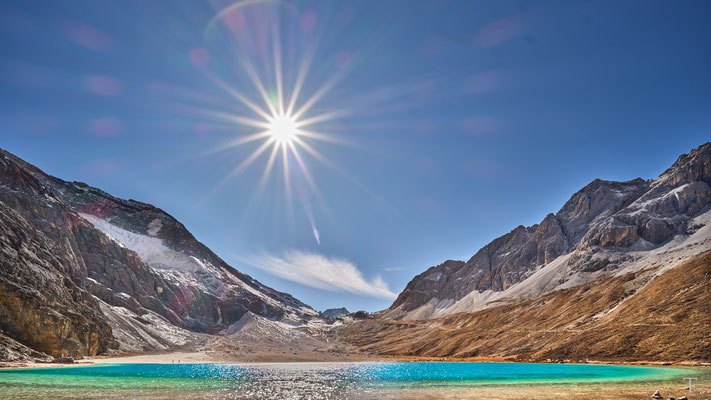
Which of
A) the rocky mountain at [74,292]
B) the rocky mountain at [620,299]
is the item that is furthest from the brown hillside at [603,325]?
the rocky mountain at [74,292]

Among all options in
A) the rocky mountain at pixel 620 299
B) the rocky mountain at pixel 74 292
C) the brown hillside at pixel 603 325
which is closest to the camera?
the rocky mountain at pixel 74 292

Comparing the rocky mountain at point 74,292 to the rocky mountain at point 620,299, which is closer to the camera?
the rocky mountain at point 74,292

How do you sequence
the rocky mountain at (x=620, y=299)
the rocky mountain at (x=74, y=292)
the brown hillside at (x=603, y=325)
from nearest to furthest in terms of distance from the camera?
the rocky mountain at (x=74, y=292) → the brown hillside at (x=603, y=325) → the rocky mountain at (x=620, y=299)

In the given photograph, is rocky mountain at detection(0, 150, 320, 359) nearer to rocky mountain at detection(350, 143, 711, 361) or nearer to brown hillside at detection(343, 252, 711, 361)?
rocky mountain at detection(350, 143, 711, 361)

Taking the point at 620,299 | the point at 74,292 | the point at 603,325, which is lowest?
the point at 603,325

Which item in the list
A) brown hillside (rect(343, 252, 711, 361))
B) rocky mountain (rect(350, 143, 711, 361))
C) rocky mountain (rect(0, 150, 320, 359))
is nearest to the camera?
rocky mountain (rect(0, 150, 320, 359))

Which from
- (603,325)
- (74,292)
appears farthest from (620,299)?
(74,292)

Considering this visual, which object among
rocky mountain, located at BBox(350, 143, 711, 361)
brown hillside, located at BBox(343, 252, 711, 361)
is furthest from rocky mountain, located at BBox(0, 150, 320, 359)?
brown hillside, located at BBox(343, 252, 711, 361)

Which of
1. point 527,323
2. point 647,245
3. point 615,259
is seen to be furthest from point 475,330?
point 647,245

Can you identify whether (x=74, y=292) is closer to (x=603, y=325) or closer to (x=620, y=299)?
(x=603, y=325)

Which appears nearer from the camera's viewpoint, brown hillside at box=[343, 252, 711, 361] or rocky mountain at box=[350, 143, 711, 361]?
brown hillside at box=[343, 252, 711, 361]

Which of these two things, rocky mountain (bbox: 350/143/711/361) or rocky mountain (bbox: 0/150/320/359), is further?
rocky mountain (bbox: 350/143/711/361)

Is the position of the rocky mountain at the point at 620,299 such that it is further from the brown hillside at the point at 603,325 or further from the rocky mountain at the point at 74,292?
the rocky mountain at the point at 74,292

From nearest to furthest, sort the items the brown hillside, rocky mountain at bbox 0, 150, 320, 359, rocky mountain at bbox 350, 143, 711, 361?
rocky mountain at bbox 0, 150, 320, 359
the brown hillside
rocky mountain at bbox 350, 143, 711, 361
